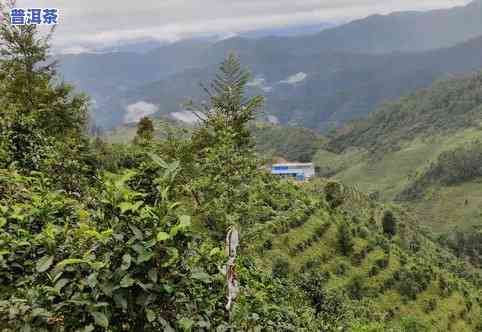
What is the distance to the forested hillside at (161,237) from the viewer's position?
3.36 meters

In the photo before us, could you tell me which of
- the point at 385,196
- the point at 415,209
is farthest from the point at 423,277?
the point at 385,196

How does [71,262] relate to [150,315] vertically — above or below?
above

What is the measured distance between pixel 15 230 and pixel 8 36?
927 inches

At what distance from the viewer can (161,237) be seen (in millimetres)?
3178

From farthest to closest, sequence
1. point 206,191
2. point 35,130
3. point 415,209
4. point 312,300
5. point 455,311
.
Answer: point 415,209 < point 455,311 < point 312,300 < point 35,130 < point 206,191

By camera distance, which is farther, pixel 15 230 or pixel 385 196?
pixel 385 196

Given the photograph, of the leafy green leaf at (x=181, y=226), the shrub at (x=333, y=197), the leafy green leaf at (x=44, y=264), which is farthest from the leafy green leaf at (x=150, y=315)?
the shrub at (x=333, y=197)

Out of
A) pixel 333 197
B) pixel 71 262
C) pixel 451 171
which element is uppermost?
pixel 71 262

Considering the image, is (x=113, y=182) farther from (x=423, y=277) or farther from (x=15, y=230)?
(x=423, y=277)

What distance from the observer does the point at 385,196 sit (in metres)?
166

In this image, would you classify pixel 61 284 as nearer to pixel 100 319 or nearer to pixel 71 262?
pixel 71 262

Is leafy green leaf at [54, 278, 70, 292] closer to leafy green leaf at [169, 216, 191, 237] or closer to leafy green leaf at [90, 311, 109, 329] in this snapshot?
leafy green leaf at [90, 311, 109, 329]

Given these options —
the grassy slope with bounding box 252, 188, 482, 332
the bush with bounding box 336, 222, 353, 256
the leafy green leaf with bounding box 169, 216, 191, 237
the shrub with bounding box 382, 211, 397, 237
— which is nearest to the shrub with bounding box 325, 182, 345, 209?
the bush with bounding box 336, 222, 353, 256

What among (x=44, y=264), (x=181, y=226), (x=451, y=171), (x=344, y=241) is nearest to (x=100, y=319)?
(x=44, y=264)
